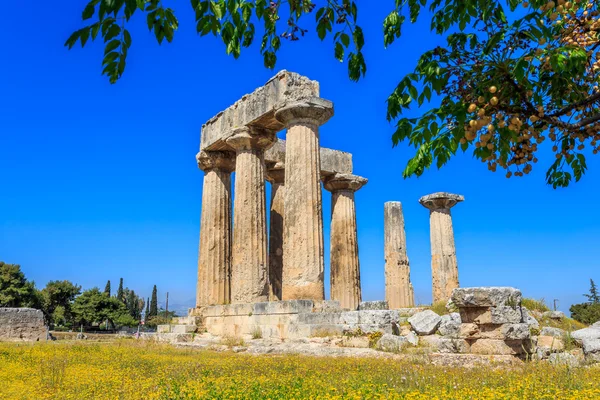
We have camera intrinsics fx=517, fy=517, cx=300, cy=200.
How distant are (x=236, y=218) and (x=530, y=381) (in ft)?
44.1

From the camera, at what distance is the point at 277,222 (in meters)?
23.8

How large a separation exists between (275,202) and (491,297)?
1452 centimetres

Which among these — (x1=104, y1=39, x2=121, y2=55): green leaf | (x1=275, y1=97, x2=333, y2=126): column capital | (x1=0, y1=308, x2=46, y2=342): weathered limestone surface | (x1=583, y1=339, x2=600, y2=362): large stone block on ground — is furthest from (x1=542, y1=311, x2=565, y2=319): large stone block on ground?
(x1=0, y1=308, x2=46, y2=342): weathered limestone surface

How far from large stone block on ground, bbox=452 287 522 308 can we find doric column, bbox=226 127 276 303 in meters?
8.72

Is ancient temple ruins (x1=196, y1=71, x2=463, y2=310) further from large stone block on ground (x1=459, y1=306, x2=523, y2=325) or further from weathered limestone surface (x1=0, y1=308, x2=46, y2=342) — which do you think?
weathered limestone surface (x1=0, y1=308, x2=46, y2=342)

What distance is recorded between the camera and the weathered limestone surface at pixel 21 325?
24.8m

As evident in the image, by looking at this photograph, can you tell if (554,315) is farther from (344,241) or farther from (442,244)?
(344,241)

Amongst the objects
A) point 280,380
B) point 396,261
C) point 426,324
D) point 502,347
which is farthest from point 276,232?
point 280,380

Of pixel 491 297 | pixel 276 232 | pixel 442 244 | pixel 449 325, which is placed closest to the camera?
pixel 491 297

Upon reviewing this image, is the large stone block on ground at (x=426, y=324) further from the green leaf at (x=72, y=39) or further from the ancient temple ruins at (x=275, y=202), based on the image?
the green leaf at (x=72, y=39)

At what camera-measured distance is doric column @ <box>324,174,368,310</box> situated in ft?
76.9

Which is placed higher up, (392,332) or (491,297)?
(491,297)

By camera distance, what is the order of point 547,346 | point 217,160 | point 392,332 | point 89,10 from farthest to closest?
point 217,160
point 392,332
point 547,346
point 89,10

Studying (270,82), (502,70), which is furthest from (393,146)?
(270,82)
